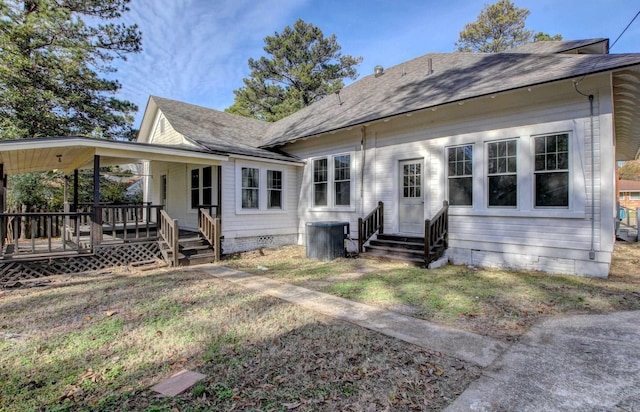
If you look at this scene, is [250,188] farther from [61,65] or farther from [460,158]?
[61,65]

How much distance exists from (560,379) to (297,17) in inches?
1215

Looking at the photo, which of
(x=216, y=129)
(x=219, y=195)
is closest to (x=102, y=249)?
(x=219, y=195)

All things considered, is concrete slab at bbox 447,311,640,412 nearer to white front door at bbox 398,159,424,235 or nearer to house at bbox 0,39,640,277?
house at bbox 0,39,640,277

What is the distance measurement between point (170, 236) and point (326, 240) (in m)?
4.04

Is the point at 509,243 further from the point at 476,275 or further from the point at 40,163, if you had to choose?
the point at 40,163

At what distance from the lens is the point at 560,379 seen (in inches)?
109

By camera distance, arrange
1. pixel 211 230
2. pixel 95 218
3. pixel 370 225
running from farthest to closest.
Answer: pixel 370 225 < pixel 211 230 < pixel 95 218

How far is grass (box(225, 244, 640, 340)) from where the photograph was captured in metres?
4.39

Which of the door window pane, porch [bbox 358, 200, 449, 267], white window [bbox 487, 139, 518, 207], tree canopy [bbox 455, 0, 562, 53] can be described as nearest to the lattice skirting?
the door window pane

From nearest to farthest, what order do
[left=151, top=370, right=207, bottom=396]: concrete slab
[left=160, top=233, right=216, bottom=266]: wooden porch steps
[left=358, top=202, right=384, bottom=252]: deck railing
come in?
[left=151, top=370, right=207, bottom=396]: concrete slab, [left=160, top=233, right=216, bottom=266]: wooden porch steps, [left=358, top=202, right=384, bottom=252]: deck railing

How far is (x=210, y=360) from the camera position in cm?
321

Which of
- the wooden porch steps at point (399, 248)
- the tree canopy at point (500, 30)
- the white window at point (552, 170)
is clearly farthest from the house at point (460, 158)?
the tree canopy at point (500, 30)

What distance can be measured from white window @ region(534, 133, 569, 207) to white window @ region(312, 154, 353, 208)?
4.98m

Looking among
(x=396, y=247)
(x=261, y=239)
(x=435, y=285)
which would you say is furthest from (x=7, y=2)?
(x=435, y=285)
